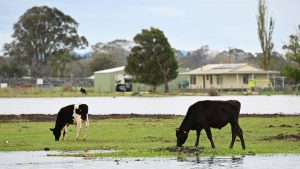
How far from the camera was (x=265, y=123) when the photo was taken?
135 ft

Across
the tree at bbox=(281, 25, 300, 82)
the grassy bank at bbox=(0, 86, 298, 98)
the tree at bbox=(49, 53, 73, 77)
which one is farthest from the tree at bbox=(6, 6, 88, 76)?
the tree at bbox=(281, 25, 300, 82)

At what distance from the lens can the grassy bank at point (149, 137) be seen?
87.6 ft

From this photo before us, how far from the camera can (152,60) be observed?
4409 inches

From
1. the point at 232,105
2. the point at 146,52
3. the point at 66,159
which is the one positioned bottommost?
the point at 66,159

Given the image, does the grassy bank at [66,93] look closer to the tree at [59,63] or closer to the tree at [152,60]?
the tree at [152,60]

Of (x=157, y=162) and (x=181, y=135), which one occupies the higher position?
(x=181, y=135)

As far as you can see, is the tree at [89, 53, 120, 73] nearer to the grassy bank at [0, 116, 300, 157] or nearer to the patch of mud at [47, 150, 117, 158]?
the grassy bank at [0, 116, 300, 157]

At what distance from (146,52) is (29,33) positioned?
45.6 meters

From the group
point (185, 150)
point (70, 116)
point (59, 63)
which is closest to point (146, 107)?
point (70, 116)

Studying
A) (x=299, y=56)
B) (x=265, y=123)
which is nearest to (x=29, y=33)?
(x=299, y=56)

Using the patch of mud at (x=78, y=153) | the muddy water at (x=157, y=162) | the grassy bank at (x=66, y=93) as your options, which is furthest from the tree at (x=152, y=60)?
the muddy water at (x=157, y=162)

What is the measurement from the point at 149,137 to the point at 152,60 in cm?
7841

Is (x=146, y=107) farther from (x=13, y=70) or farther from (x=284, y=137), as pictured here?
(x=13, y=70)

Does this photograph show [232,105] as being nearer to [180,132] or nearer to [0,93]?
[180,132]
